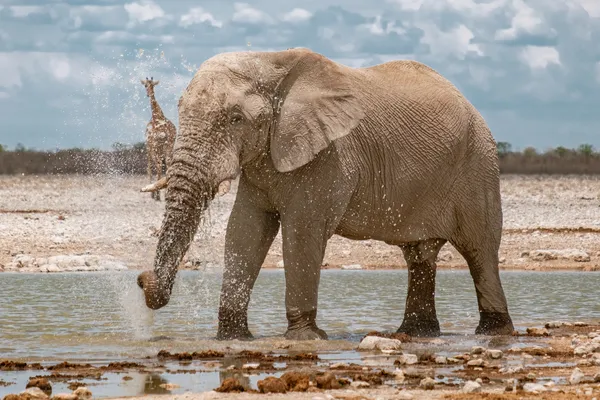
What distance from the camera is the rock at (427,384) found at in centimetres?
791

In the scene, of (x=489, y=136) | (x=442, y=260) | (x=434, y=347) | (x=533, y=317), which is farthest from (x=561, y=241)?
(x=434, y=347)

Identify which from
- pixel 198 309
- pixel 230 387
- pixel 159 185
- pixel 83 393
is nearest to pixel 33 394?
pixel 83 393

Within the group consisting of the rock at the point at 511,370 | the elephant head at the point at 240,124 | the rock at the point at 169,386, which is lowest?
the rock at the point at 511,370

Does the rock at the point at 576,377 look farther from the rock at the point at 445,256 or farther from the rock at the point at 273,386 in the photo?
the rock at the point at 445,256

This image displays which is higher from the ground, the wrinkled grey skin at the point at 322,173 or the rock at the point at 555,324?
the wrinkled grey skin at the point at 322,173

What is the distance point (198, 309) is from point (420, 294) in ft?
10.4

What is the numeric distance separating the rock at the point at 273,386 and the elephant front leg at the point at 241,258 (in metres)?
2.96

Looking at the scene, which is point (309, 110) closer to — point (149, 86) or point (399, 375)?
point (399, 375)

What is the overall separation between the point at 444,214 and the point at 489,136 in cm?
98

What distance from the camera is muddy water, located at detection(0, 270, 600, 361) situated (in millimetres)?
10648

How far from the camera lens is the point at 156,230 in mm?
20484

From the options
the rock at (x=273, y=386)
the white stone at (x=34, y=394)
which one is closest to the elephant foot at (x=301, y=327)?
the rock at (x=273, y=386)

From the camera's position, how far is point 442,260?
22.4 metres

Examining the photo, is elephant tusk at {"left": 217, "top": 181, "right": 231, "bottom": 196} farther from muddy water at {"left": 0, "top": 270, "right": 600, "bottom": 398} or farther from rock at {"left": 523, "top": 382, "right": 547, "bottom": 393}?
rock at {"left": 523, "top": 382, "right": 547, "bottom": 393}
